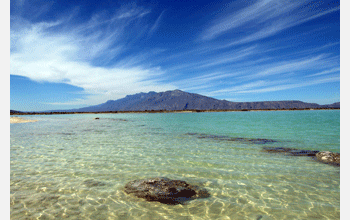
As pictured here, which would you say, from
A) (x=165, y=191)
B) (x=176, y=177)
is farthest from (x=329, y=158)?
(x=165, y=191)

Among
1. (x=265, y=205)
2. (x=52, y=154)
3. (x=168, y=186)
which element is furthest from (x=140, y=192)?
(x=52, y=154)

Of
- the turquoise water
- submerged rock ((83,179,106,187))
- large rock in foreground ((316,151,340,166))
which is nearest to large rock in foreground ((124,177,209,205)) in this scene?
the turquoise water

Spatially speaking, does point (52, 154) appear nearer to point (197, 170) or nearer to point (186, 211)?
point (197, 170)

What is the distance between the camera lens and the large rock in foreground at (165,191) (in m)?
7.11

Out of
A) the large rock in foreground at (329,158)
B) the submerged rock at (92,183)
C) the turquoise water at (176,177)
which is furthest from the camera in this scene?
the large rock in foreground at (329,158)

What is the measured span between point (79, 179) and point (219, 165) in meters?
7.89

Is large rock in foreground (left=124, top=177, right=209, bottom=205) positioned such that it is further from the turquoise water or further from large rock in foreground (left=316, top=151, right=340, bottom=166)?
large rock in foreground (left=316, top=151, right=340, bottom=166)

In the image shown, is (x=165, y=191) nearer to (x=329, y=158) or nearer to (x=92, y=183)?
(x=92, y=183)

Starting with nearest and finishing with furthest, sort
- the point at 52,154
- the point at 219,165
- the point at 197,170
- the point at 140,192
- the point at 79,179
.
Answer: the point at 140,192, the point at 79,179, the point at 197,170, the point at 219,165, the point at 52,154

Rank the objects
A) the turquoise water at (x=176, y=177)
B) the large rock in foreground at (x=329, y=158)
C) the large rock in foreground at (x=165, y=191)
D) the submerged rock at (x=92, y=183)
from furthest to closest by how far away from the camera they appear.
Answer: the large rock in foreground at (x=329, y=158)
the submerged rock at (x=92, y=183)
the large rock in foreground at (x=165, y=191)
the turquoise water at (x=176, y=177)

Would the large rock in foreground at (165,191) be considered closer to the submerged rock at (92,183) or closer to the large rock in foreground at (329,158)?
the submerged rock at (92,183)

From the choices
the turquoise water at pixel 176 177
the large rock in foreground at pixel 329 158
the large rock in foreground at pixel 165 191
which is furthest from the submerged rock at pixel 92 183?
the large rock in foreground at pixel 329 158

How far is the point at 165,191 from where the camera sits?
7473 mm

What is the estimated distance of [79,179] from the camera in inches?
356
